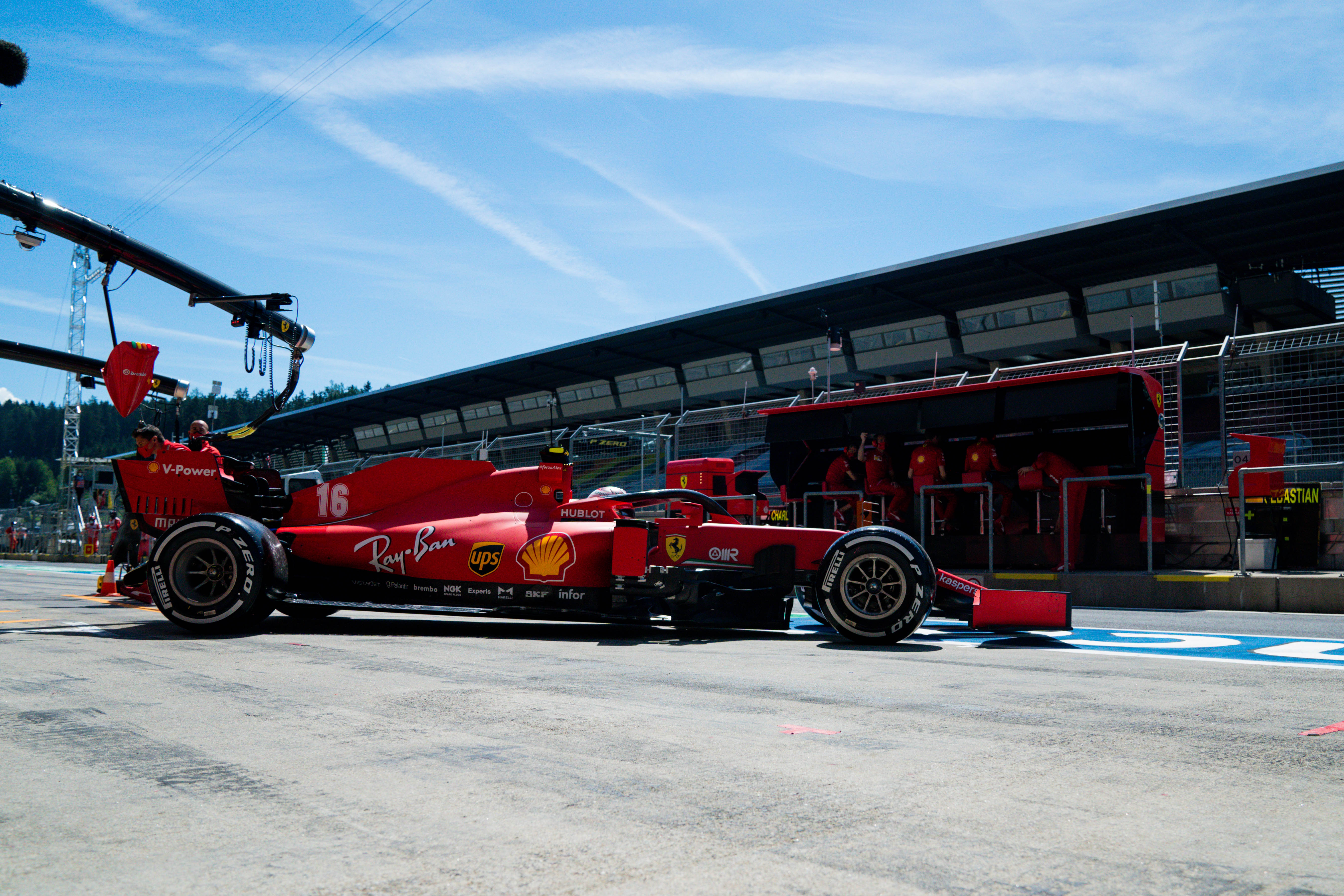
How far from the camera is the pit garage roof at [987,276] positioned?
54.9 ft

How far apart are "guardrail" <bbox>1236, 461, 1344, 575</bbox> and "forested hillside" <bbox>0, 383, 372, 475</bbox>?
191 ft

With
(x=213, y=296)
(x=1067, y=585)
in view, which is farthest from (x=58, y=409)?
(x=1067, y=585)

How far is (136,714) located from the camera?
13.3 ft

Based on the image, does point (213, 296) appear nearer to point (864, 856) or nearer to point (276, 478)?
→ point (276, 478)

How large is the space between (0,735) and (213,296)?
12651mm

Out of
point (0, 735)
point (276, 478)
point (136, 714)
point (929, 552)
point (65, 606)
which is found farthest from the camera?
point (929, 552)

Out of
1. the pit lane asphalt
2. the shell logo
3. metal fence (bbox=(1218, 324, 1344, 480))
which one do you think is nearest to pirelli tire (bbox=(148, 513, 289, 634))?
the pit lane asphalt

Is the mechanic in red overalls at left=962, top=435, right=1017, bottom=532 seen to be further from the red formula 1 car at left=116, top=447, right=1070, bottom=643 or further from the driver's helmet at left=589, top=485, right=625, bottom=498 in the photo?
the driver's helmet at left=589, top=485, right=625, bottom=498

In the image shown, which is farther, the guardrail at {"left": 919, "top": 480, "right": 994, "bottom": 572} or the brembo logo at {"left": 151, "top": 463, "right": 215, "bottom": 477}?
the guardrail at {"left": 919, "top": 480, "right": 994, "bottom": 572}

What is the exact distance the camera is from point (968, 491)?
48.1 feet

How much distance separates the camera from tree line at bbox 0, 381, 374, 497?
3718 inches

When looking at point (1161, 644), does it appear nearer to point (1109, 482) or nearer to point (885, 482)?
point (1109, 482)

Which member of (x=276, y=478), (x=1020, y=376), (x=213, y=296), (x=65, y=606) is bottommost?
(x=65, y=606)

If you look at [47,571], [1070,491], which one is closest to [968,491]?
[1070,491]
